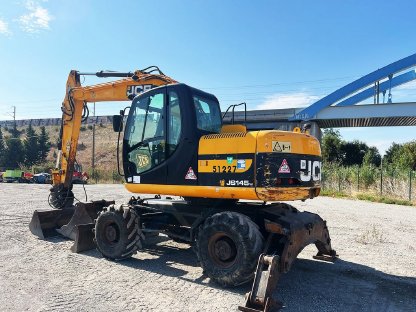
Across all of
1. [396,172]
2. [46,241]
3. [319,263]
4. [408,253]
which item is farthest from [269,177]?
[396,172]

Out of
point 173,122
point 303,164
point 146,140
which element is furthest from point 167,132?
point 303,164

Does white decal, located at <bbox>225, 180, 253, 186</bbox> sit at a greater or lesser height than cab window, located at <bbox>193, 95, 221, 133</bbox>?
lesser

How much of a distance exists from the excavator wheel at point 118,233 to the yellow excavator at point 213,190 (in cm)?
2

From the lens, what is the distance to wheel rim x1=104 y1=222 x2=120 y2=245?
7105 mm

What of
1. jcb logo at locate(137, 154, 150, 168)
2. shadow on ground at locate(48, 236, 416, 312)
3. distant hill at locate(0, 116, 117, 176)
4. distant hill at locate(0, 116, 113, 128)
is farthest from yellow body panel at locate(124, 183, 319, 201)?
distant hill at locate(0, 116, 113, 128)

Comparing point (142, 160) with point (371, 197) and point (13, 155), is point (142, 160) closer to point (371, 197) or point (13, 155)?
point (371, 197)

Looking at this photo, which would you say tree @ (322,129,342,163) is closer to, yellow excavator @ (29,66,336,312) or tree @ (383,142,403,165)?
tree @ (383,142,403,165)

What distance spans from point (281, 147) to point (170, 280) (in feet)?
8.58

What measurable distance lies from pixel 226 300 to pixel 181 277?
116cm

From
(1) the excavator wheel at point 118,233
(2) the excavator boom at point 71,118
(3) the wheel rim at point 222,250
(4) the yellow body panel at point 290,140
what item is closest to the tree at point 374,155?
(2) the excavator boom at point 71,118

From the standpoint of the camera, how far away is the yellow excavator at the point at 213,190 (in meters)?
5.42

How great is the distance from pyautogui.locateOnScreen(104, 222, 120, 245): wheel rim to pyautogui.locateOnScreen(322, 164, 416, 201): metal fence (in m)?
17.3

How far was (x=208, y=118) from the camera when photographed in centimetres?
687

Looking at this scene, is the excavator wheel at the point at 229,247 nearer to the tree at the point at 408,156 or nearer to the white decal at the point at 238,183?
the white decal at the point at 238,183
